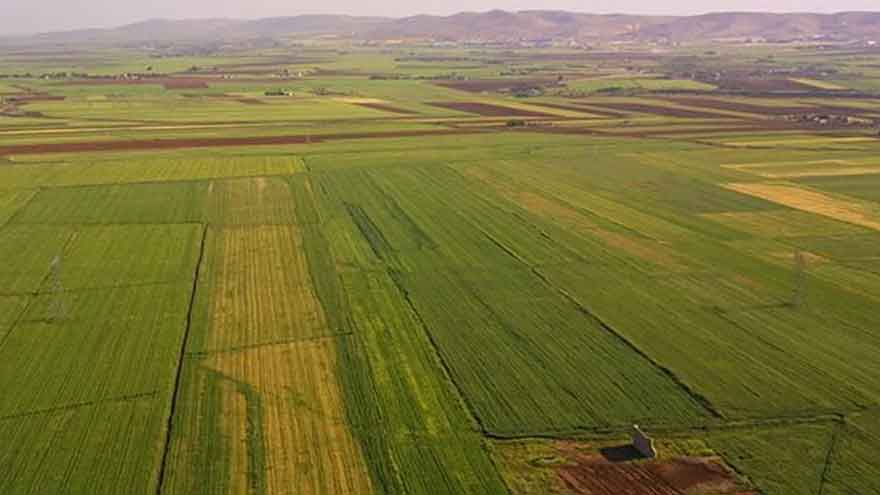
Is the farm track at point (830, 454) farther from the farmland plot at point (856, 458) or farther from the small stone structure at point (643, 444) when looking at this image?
the small stone structure at point (643, 444)

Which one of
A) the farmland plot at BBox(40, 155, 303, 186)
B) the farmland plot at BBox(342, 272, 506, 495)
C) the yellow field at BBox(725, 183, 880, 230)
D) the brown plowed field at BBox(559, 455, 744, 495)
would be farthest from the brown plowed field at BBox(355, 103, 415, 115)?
the brown plowed field at BBox(559, 455, 744, 495)

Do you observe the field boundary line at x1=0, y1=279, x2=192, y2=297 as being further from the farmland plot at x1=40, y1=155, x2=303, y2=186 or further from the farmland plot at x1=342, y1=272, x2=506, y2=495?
the farmland plot at x1=40, y1=155, x2=303, y2=186

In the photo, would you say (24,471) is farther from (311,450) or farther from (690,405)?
(690,405)

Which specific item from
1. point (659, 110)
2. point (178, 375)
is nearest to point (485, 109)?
point (659, 110)

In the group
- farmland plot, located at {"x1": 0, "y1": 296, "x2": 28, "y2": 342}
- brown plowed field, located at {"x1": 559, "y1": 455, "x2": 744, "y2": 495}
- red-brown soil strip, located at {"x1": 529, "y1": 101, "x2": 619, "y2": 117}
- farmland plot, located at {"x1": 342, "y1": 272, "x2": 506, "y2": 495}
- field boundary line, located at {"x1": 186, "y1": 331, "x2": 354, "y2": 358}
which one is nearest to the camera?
brown plowed field, located at {"x1": 559, "y1": 455, "x2": 744, "y2": 495}

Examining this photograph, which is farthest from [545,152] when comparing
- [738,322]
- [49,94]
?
[49,94]

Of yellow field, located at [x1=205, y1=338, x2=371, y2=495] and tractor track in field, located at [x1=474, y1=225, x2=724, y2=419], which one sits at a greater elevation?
yellow field, located at [x1=205, y1=338, x2=371, y2=495]

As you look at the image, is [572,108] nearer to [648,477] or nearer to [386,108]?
[386,108]
